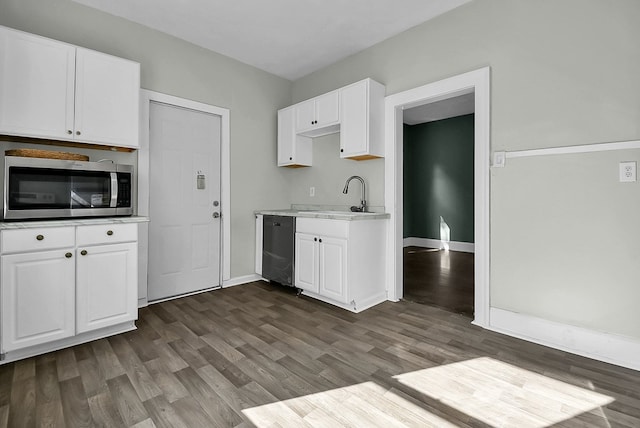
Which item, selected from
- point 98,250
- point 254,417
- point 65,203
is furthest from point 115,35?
point 254,417

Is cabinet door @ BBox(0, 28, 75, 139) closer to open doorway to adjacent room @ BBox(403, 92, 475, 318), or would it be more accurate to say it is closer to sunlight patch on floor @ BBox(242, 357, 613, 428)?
sunlight patch on floor @ BBox(242, 357, 613, 428)

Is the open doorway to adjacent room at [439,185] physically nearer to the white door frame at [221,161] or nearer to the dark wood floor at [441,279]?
the dark wood floor at [441,279]

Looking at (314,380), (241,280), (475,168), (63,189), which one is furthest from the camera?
(241,280)

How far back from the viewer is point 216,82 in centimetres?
358

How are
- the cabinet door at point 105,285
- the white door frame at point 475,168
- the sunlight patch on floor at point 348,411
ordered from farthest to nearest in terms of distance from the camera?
the white door frame at point 475,168
the cabinet door at point 105,285
the sunlight patch on floor at point 348,411

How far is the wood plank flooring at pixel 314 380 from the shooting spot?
1497 millimetres

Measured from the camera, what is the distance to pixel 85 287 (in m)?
2.22

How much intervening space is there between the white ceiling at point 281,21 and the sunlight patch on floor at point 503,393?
2880mm

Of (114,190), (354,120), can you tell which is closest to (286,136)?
(354,120)

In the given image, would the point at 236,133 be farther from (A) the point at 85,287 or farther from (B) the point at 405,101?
(A) the point at 85,287

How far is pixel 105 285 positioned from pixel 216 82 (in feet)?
8.06

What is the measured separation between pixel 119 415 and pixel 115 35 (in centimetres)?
309

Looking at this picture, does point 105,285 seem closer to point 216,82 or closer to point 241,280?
point 241,280

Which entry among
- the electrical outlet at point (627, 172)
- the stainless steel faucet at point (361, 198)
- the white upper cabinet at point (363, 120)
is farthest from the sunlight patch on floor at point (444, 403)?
the white upper cabinet at point (363, 120)
